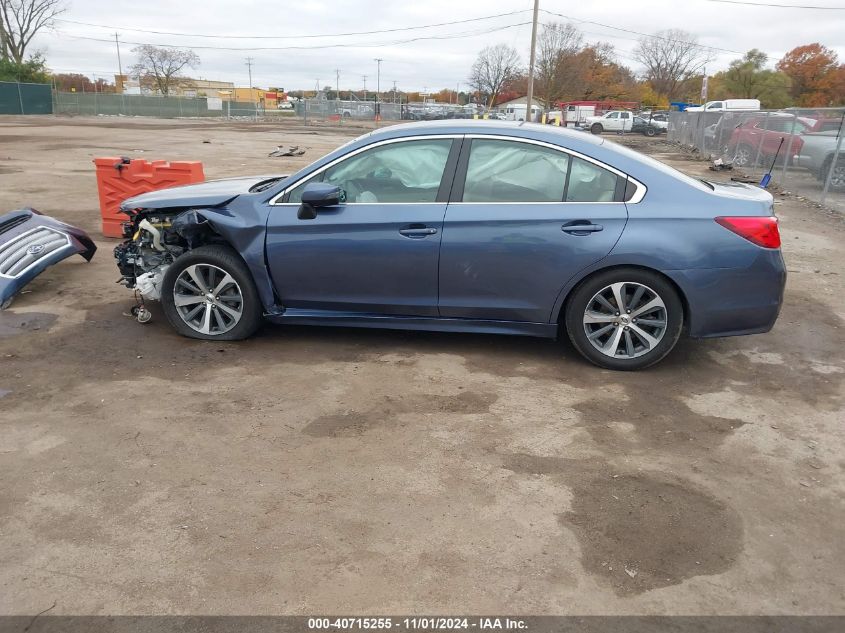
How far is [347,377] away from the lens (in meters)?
4.67

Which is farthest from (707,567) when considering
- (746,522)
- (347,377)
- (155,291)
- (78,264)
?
(78,264)

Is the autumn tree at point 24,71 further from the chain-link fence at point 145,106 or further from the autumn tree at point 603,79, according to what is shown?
the autumn tree at point 603,79

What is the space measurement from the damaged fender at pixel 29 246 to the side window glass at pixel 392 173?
2951mm

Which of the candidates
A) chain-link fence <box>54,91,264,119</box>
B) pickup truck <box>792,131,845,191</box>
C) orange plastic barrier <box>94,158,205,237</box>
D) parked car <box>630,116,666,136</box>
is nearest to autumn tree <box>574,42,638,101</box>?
parked car <box>630,116,666,136</box>

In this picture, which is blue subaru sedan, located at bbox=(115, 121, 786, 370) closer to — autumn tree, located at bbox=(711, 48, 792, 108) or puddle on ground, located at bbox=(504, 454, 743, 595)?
puddle on ground, located at bbox=(504, 454, 743, 595)

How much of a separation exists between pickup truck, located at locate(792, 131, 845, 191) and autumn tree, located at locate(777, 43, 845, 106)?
66.0 metres

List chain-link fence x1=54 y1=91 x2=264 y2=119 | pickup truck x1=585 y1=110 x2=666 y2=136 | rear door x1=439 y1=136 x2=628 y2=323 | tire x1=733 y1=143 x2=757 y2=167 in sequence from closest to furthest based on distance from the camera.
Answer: rear door x1=439 y1=136 x2=628 y2=323 < tire x1=733 y1=143 x2=757 y2=167 < pickup truck x1=585 y1=110 x2=666 y2=136 < chain-link fence x1=54 y1=91 x2=264 y2=119

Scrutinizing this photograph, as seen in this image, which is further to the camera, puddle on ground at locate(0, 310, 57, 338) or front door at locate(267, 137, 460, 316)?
puddle on ground at locate(0, 310, 57, 338)

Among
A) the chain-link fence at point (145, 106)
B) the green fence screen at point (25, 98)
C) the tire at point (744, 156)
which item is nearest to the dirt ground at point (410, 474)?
the tire at point (744, 156)

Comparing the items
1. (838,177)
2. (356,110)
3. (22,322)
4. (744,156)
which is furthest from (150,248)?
(356,110)

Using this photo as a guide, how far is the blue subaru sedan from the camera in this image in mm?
4574

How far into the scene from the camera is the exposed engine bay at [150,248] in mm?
5516

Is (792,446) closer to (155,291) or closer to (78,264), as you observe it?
(155,291)

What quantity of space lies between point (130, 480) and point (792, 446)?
365cm
